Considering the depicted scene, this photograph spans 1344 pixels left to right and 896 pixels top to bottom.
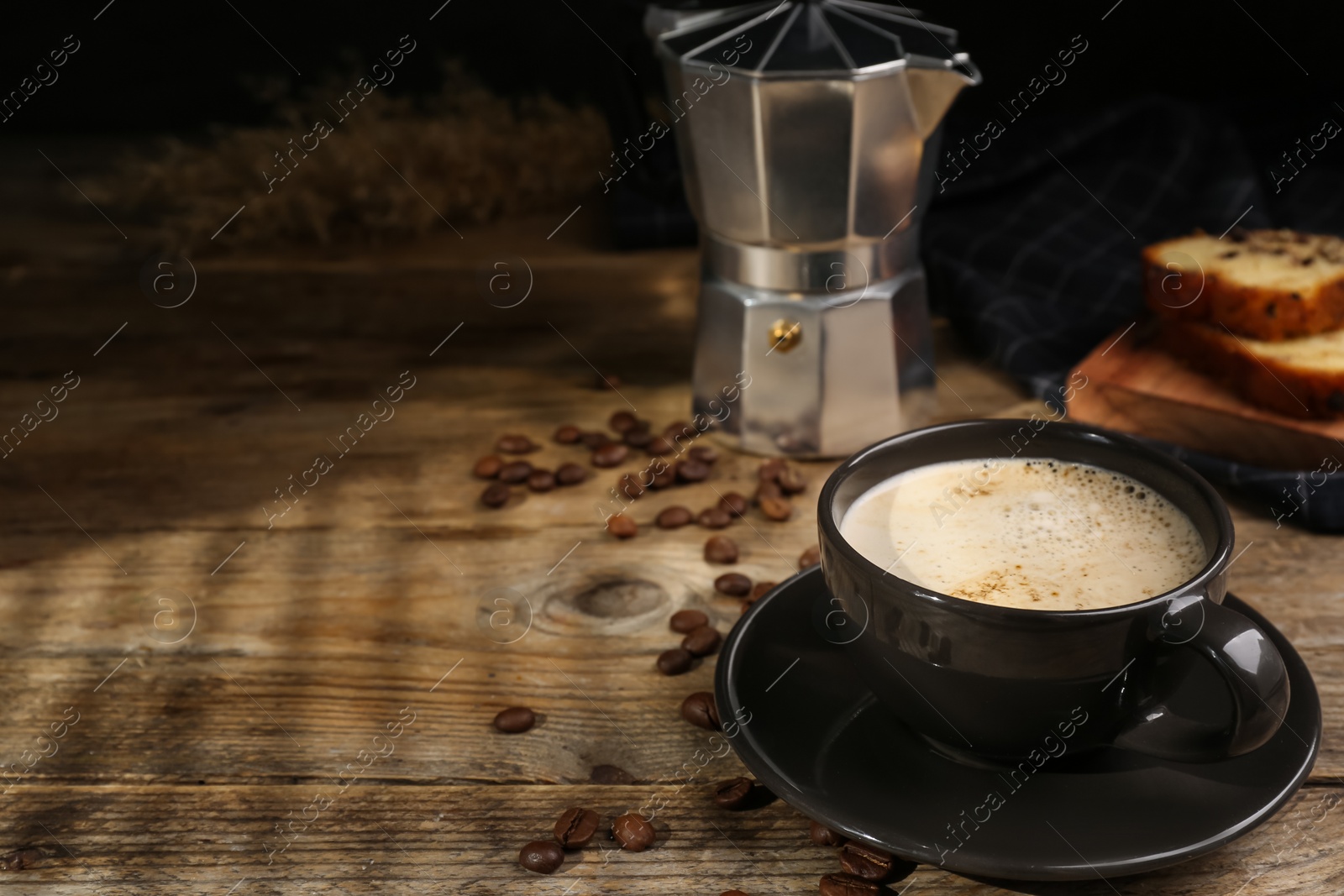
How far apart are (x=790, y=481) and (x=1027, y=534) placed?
1.02ft

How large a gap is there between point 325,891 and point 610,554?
0.33 m

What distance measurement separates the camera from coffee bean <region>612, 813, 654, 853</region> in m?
0.59

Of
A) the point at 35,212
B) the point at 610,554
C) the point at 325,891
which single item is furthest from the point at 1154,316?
the point at 35,212

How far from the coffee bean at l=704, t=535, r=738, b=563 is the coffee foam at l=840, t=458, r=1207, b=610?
199 mm

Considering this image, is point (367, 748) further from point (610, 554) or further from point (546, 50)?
point (546, 50)

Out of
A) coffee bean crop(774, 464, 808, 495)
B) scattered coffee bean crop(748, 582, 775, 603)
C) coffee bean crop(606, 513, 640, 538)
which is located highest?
coffee bean crop(606, 513, 640, 538)

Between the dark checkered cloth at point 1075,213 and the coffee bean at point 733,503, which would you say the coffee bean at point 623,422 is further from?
the dark checkered cloth at point 1075,213

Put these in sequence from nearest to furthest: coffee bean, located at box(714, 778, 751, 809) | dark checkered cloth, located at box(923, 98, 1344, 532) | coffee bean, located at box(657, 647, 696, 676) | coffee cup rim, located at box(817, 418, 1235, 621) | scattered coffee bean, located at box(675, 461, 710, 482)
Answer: coffee cup rim, located at box(817, 418, 1235, 621) → coffee bean, located at box(714, 778, 751, 809) → coffee bean, located at box(657, 647, 696, 676) → scattered coffee bean, located at box(675, 461, 710, 482) → dark checkered cloth, located at box(923, 98, 1344, 532)

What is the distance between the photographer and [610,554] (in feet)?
2.79

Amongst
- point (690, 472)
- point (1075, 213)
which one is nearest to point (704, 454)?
point (690, 472)

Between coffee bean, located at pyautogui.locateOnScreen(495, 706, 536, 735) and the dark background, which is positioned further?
the dark background

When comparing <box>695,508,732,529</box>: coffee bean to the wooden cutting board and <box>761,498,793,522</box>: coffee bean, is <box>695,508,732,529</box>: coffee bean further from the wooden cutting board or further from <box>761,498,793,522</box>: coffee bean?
the wooden cutting board

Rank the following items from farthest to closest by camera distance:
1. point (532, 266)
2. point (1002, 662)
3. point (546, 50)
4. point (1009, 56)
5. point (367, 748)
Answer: point (546, 50) < point (1009, 56) < point (532, 266) < point (367, 748) < point (1002, 662)

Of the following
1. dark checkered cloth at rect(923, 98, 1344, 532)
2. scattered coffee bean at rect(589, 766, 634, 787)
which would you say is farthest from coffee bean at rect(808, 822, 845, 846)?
dark checkered cloth at rect(923, 98, 1344, 532)
